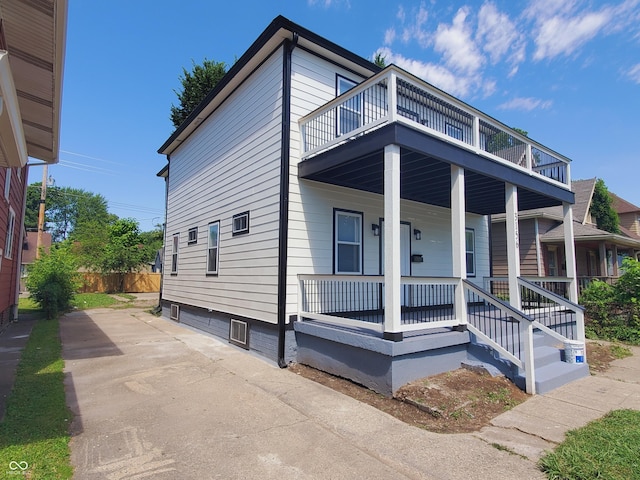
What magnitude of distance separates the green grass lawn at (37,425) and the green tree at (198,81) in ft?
54.3

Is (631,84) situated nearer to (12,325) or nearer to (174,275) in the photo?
(174,275)

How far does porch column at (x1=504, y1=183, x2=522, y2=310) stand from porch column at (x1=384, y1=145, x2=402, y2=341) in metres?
3.12

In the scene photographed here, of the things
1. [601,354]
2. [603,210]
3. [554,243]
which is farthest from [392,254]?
[603,210]

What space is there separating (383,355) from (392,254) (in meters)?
1.37

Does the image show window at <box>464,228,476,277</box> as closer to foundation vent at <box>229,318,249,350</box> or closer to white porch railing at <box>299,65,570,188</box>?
white porch railing at <box>299,65,570,188</box>

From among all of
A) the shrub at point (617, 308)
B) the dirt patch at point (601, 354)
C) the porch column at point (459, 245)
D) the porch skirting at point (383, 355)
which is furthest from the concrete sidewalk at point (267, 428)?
the shrub at point (617, 308)

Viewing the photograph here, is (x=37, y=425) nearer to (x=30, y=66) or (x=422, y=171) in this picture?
(x=30, y=66)

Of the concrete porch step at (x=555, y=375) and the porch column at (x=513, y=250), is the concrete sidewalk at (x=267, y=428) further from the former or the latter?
the porch column at (x=513, y=250)

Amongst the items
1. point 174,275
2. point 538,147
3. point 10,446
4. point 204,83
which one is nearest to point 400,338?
point 10,446

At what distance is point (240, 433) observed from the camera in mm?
3695

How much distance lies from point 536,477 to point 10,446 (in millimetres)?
4409

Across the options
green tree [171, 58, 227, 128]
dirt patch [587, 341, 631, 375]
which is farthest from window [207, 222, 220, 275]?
green tree [171, 58, 227, 128]

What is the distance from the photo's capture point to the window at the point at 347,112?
24.6 ft

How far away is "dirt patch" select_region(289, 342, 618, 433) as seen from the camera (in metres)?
4.05
